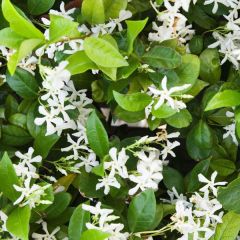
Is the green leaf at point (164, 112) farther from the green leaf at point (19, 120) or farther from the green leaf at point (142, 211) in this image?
the green leaf at point (19, 120)

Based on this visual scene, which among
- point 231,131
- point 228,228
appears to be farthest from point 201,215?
point 231,131

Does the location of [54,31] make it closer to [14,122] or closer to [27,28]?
[27,28]

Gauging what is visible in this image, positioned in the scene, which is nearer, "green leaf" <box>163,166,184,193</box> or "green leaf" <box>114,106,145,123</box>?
"green leaf" <box>114,106,145,123</box>

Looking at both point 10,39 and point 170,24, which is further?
point 170,24

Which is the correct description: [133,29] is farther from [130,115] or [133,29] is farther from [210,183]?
[210,183]

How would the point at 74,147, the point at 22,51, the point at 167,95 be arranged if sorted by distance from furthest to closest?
the point at 74,147 → the point at 167,95 → the point at 22,51

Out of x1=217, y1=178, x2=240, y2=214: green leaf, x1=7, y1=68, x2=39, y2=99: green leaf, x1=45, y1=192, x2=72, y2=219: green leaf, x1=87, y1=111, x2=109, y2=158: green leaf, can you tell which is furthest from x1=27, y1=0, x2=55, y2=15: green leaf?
x1=217, y1=178, x2=240, y2=214: green leaf

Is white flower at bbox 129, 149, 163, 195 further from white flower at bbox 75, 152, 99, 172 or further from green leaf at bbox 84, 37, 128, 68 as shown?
green leaf at bbox 84, 37, 128, 68
